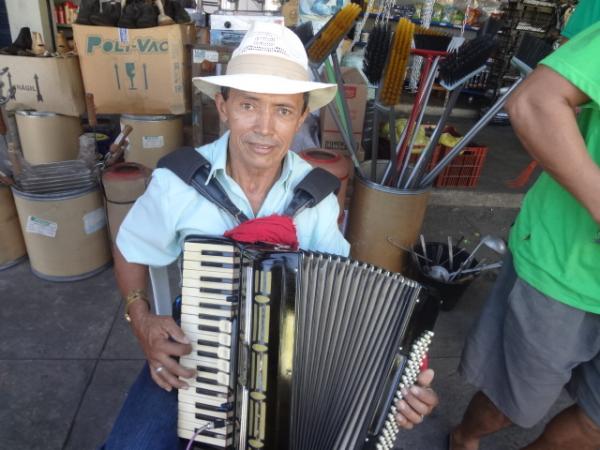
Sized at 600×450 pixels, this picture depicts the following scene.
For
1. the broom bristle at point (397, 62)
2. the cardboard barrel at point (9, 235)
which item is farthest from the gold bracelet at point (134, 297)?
the cardboard barrel at point (9, 235)

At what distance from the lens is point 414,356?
1.08 meters

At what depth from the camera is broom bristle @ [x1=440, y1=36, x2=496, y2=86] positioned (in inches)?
81.4

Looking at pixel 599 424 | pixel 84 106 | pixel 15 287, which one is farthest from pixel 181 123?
pixel 599 424

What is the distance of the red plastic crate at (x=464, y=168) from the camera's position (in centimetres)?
363

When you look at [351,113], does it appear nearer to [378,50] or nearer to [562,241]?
[378,50]

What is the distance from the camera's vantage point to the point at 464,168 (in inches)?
148

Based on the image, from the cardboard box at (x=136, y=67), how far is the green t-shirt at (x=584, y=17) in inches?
91.5

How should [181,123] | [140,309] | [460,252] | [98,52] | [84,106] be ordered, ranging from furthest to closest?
1. [181,123]
2. [84,106]
3. [98,52]
4. [460,252]
5. [140,309]

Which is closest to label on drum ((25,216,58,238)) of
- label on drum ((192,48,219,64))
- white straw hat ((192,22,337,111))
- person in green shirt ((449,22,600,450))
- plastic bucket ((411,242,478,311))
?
label on drum ((192,48,219,64))

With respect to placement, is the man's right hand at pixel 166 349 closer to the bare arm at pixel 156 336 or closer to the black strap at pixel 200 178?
Result: the bare arm at pixel 156 336

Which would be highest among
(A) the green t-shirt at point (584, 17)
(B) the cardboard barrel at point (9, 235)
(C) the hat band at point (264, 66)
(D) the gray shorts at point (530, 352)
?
(A) the green t-shirt at point (584, 17)

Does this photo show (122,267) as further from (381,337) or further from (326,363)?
(381,337)

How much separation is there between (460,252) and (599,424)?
1.42 metres

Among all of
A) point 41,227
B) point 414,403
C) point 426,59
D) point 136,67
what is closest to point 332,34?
point 426,59
